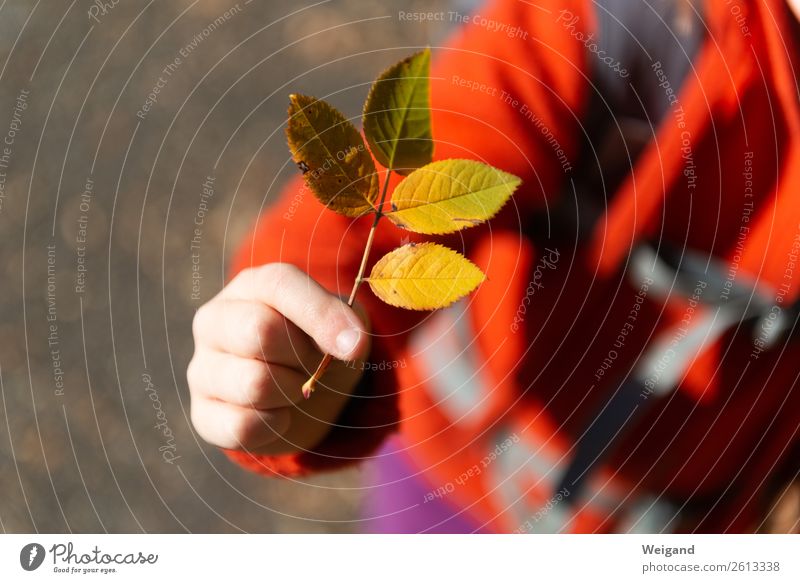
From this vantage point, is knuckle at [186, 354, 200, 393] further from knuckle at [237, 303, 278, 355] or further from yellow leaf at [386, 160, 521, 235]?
yellow leaf at [386, 160, 521, 235]

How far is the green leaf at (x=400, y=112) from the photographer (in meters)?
0.29

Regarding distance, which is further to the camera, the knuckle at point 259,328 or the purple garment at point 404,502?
the purple garment at point 404,502

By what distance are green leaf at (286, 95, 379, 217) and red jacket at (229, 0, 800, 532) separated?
8 cm

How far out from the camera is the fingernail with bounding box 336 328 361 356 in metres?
0.33

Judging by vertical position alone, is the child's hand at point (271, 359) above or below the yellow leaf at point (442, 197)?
below

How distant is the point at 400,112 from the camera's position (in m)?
0.30

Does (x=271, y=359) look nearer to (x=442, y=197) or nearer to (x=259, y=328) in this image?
(x=259, y=328)

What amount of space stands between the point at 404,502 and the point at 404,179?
258 millimetres

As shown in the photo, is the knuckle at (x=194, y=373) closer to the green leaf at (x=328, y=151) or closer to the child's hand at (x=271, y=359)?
the child's hand at (x=271, y=359)

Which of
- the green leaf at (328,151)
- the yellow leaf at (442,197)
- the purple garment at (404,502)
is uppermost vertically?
the green leaf at (328,151)

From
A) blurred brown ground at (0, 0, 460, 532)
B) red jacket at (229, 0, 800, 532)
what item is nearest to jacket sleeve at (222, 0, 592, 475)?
red jacket at (229, 0, 800, 532)

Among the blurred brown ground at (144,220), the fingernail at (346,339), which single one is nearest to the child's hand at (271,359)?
the fingernail at (346,339)

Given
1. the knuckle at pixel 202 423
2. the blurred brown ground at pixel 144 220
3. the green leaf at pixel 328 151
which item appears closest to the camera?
the green leaf at pixel 328 151

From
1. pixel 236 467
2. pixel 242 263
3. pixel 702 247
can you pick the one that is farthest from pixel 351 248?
pixel 236 467
